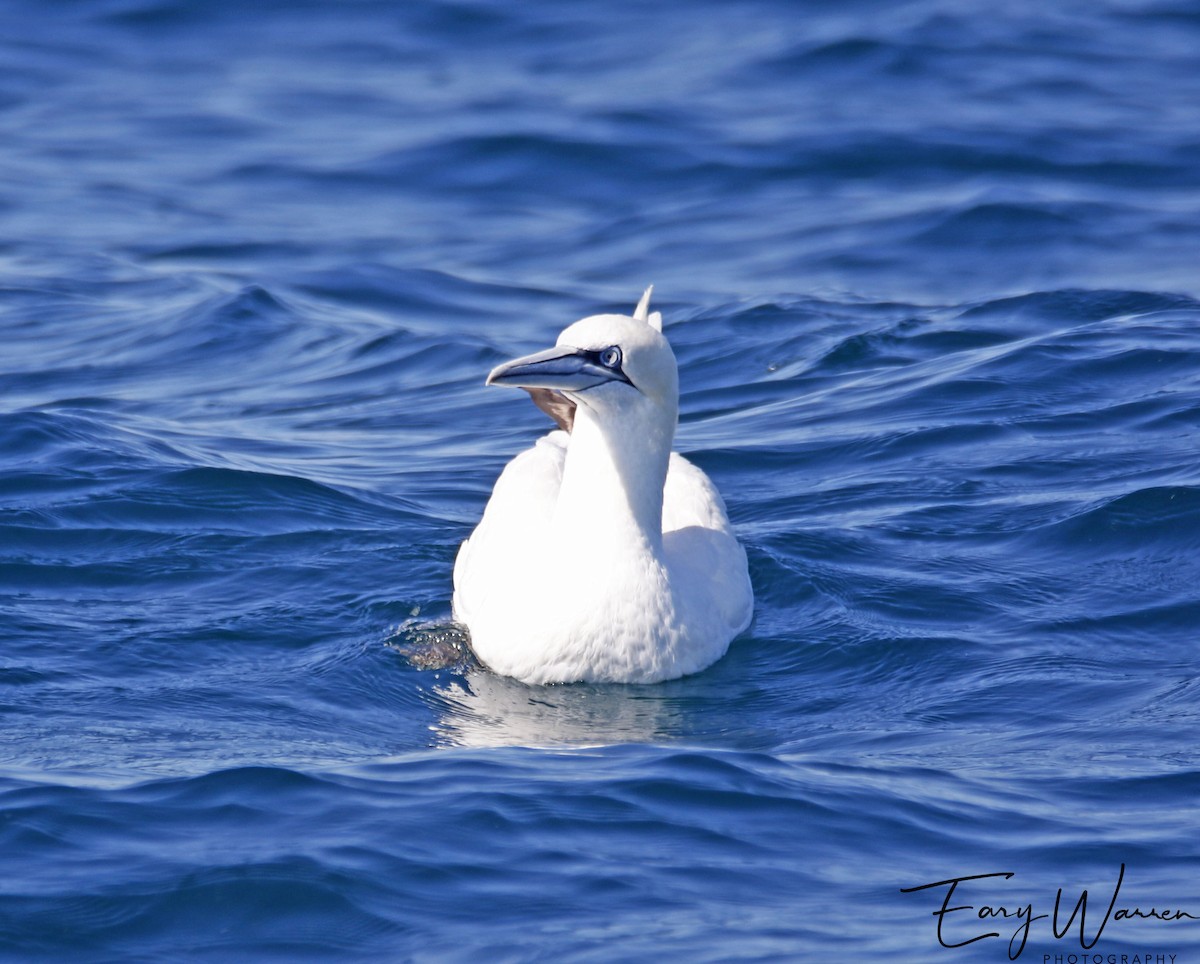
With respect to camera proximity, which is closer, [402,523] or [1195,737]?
[1195,737]

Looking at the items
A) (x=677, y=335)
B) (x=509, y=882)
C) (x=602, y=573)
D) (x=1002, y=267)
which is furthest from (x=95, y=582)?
(x=1002, y=267)

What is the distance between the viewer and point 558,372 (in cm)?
775

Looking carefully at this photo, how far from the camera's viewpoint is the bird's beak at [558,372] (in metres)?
7.62

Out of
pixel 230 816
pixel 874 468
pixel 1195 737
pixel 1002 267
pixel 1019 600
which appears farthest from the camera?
pixel 1002 267

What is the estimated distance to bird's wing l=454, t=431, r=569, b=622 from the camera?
28.6 ft

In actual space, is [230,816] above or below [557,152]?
below

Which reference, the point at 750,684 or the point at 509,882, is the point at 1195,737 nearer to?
the point at 750,684

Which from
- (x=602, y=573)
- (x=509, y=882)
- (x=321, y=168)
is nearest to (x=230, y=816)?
(x=509, y=882)

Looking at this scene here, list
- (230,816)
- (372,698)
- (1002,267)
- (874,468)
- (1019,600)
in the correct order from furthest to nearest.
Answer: (1002,267), (874,468), (1019,600), (372,698), (230,816)

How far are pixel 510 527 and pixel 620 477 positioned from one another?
0.94m

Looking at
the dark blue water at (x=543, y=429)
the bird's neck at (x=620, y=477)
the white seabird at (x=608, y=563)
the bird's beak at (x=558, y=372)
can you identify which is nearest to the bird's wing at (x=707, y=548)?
the white seabird at (x=608, y=563)

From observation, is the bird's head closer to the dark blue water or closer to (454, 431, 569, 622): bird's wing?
(454, 431, 569, 622): bird's wing

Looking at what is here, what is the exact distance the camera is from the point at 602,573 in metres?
8.19

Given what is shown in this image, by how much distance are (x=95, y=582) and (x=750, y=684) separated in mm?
3367
